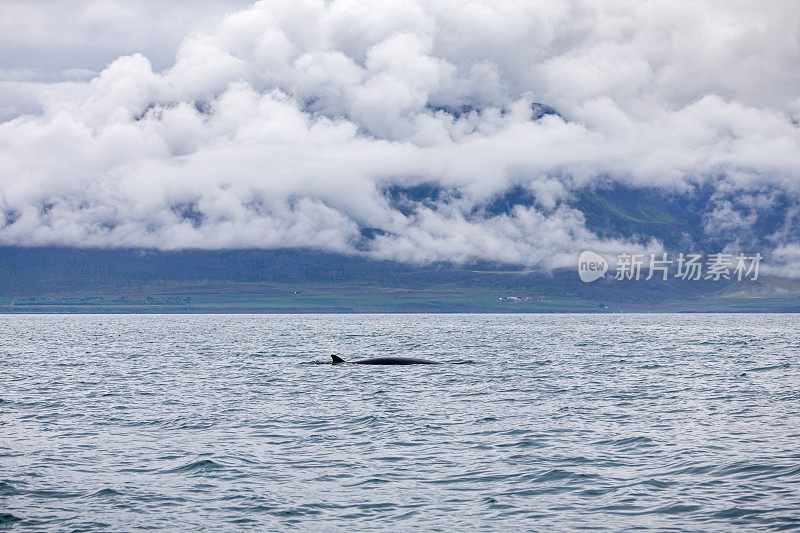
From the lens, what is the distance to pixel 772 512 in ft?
80.5

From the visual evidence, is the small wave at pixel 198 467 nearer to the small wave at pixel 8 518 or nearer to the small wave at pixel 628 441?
the small wave at pixel 8 518

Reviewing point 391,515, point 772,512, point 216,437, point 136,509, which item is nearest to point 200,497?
point 136,509

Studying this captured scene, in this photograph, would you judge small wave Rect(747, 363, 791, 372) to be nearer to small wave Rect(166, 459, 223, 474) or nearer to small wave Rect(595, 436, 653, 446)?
small wave Rect(595, 436, 653, 446)

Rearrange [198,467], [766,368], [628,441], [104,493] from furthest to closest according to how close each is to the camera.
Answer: [766,368] < [628,441] < [198,467] < [104,493]

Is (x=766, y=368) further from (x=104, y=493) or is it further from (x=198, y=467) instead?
(x=104, y=493)

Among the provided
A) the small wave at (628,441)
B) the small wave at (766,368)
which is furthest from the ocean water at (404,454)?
the small wave at (766,368)

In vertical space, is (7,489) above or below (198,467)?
below

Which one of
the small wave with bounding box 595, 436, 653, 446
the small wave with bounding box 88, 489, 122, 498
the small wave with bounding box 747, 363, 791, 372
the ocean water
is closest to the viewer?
the ocean water

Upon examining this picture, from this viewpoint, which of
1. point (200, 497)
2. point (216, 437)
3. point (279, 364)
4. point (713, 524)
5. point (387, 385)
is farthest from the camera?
point (279, 364)

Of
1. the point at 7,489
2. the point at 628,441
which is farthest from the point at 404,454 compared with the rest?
the point at 7,489

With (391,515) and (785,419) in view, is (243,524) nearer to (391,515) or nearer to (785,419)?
(391,515)

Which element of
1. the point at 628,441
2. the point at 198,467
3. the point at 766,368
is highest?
the point at 628,441

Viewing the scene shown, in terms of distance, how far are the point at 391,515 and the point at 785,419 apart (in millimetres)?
24092

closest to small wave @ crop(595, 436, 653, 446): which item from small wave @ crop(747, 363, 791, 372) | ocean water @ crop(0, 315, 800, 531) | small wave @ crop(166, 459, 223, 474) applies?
ocean water @ crop(0, 315, 800, 531)
